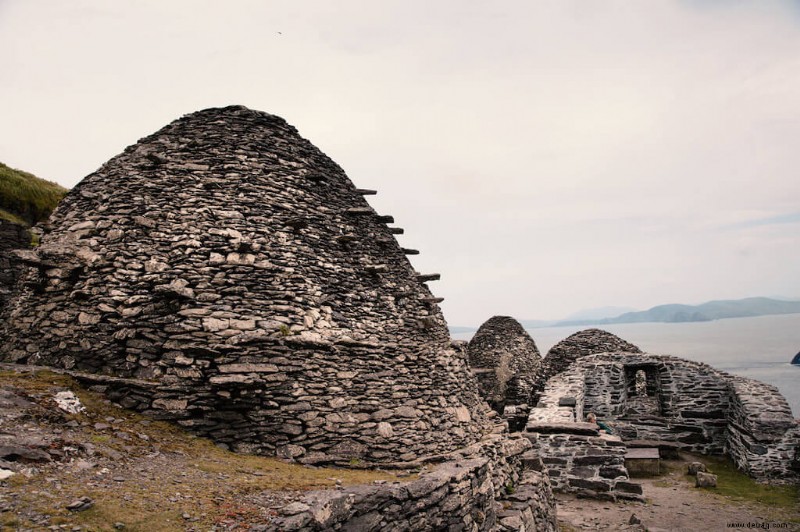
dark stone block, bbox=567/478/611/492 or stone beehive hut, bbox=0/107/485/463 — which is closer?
stone beehive hut, bbox=0/107/485/463

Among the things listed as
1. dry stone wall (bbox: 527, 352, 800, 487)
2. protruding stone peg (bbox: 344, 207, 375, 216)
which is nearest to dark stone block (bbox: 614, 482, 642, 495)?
dry stone wall (bbox: 527, 352, 800, 487)

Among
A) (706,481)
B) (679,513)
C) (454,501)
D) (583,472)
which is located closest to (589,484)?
(583,472)

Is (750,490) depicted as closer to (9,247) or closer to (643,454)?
(643,454)

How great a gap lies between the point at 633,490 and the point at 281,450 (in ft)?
33.8

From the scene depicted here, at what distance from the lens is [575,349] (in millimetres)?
26344

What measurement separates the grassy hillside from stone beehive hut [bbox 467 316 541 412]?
21.1 m

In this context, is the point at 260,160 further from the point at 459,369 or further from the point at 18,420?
the point at 459,369

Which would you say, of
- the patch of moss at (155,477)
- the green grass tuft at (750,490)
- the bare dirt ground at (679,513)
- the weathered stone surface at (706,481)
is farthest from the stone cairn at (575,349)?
the patch of moss at (155,477)

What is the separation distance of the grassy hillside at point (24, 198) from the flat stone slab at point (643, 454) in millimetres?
22347

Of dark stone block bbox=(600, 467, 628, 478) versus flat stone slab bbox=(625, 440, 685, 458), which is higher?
dark stone block bbox=(600, 467, 628, 478)

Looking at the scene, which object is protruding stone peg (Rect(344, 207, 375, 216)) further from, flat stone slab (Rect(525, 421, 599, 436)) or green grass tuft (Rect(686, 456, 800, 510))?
green grass tuft (Rect(686, 456, 800, 510))

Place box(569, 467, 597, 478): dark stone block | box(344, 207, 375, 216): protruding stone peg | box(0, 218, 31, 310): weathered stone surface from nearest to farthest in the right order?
box(344, 207, 375, 216): protruding stone peg
box(0, 218, 31, 310): weathered stone surface
box(569, 467, 597, 478): dark stone block

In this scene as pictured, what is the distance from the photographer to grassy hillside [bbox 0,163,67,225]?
16.3m

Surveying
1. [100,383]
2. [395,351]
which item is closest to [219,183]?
[100,383]
